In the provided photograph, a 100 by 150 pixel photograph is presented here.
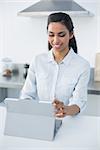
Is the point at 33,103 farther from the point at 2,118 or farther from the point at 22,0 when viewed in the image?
the point at 22,0

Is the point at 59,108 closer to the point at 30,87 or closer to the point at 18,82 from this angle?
the point at 30,87

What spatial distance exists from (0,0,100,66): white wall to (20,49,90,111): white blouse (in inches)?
43.0

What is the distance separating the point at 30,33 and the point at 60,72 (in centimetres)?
134

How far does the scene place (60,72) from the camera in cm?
145

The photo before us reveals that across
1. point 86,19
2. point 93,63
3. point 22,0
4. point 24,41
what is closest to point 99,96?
point 93,63

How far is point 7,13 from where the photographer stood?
2.74 metres

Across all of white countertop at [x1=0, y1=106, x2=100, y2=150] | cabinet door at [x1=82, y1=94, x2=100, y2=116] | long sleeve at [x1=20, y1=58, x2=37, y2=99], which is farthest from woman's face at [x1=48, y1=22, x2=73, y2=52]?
cabinet door at [x1=82, y1=94, x2=100, y2=116]

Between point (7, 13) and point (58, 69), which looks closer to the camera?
point (58, 69)

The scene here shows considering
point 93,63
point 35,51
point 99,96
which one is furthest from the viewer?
point 35,51

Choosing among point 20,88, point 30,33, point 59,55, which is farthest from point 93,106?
point 59,55

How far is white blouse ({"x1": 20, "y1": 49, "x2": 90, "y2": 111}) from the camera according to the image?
141cm

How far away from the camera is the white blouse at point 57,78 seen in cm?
141

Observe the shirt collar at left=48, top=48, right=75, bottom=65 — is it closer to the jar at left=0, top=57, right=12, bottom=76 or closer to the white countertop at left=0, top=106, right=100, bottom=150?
the white countertop at left=0, top=106, right=100, bottom=150

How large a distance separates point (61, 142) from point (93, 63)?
1682 millimetres
